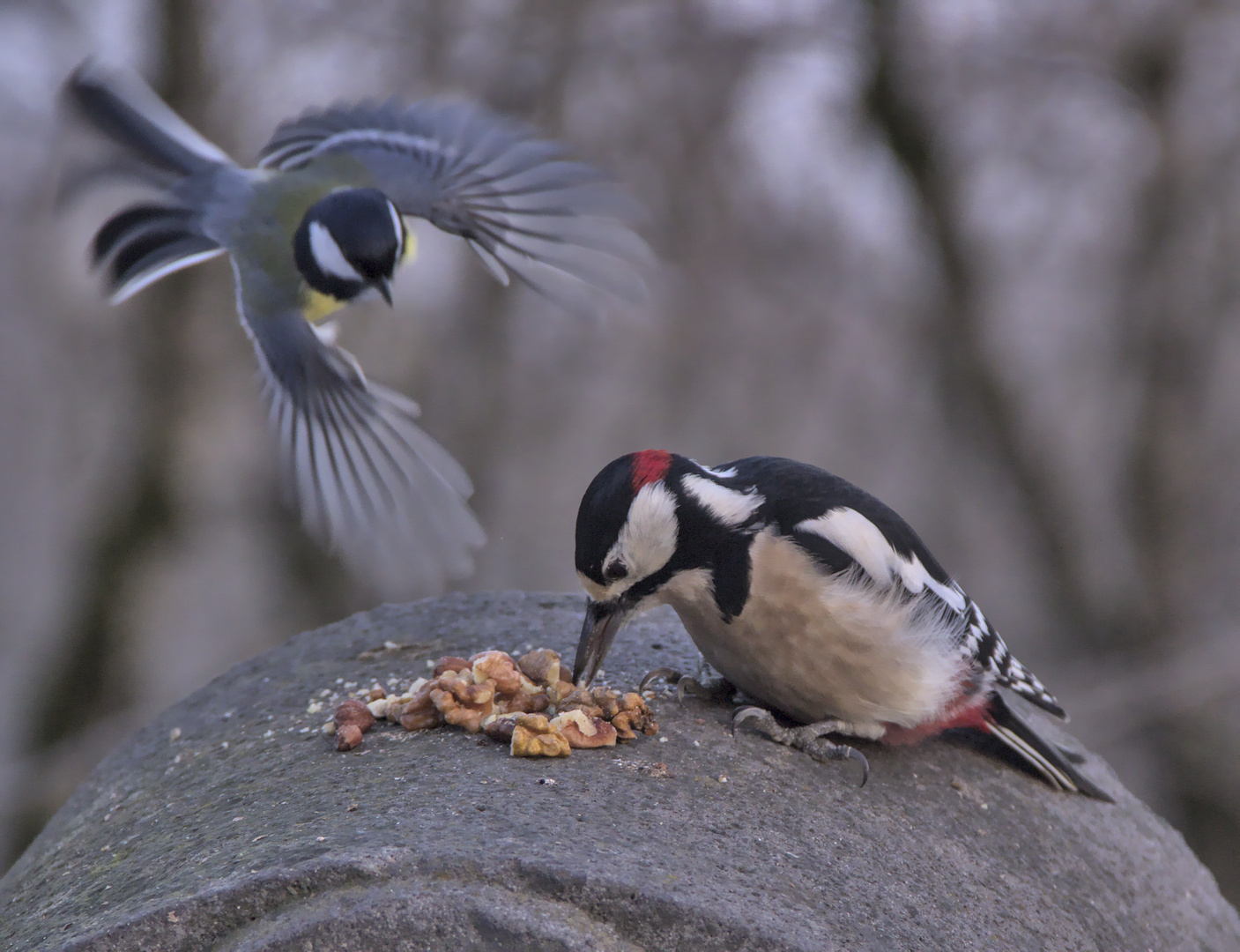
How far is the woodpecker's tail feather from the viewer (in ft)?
9.29

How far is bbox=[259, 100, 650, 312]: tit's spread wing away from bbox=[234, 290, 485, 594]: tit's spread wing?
0.49 metres

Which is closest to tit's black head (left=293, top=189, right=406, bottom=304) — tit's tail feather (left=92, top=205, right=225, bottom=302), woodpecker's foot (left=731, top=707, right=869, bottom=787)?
tit's tail feather (left=92, top=205, right=225, bottom=302)

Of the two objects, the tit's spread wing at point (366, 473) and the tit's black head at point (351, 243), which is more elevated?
the tit's black head at point (351, 243)

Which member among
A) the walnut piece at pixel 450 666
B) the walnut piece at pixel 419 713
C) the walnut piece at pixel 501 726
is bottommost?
the walnut piece at pixel 419 713

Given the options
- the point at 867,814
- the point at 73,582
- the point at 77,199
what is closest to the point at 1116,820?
the point at 867,814

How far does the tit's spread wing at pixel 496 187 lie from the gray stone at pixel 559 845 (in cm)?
97

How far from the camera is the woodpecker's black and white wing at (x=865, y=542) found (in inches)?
99.3

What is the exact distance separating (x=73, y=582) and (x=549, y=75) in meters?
4.09

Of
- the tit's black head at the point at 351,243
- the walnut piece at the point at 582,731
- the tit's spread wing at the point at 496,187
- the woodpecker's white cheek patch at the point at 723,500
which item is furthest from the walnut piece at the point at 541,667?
the tit's black head at the point at 351,243

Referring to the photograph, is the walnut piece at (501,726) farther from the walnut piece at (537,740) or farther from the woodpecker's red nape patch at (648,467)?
the woodpecker's red nape patch at (648,467)

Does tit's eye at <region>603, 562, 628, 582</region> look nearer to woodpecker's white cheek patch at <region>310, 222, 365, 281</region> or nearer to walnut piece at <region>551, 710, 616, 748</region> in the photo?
walnut piece at <region>551, 710, 616, 748</region>

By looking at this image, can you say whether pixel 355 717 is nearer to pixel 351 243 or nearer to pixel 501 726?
pixel 501 726

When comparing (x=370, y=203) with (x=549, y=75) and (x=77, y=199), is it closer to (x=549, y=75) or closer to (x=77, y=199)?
(x=77, y=199)

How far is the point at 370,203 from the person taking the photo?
9.16 ft
